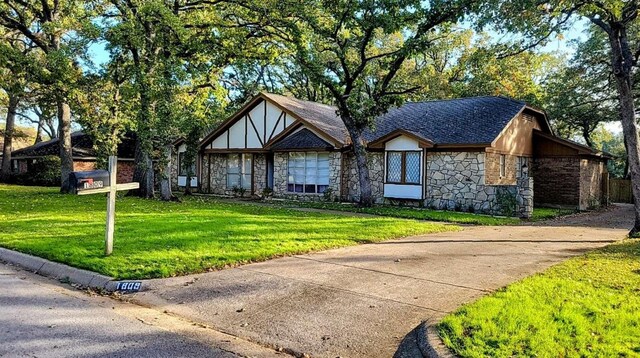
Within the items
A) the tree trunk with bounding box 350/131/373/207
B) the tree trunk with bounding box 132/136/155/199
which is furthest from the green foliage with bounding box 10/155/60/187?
the tree trunk with bounding box 350/131/373/207

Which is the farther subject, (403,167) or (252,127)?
(252,127)

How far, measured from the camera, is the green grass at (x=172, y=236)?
284 inches

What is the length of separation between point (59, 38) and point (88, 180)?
61.9 feet

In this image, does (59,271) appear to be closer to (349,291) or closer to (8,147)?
(349,291)

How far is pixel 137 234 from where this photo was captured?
938 centimetres

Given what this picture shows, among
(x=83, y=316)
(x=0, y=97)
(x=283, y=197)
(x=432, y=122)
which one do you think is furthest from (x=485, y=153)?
(x=0, y=97)

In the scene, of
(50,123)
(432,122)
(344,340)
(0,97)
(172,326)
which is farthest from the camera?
(50,123)

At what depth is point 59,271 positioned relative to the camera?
6793 mm

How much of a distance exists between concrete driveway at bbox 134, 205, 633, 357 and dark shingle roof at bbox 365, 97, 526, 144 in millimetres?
8815

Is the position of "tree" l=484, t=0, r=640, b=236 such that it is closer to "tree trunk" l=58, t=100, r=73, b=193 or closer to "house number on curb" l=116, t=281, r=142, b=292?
"house number on curb" l=116, t=281, r=142, b=292

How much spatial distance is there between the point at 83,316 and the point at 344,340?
2827 mm

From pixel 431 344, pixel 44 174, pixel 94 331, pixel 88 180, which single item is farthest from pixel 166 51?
pixel 431 344

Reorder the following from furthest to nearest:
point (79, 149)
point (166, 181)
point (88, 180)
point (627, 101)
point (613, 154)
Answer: point (613, 154), point (79, 149), point (166, 181), point (627, 101), point (88, 180)

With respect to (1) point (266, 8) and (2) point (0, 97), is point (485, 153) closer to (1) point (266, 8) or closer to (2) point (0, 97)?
(1) point (266, 8)
